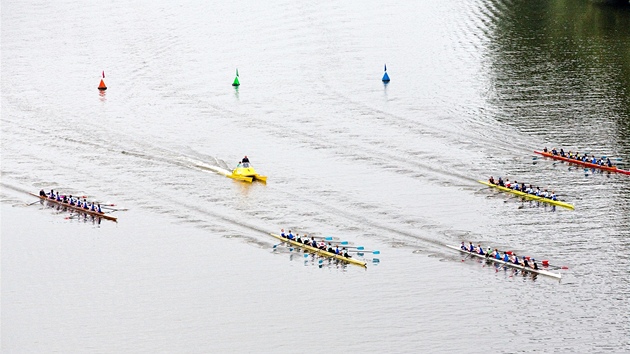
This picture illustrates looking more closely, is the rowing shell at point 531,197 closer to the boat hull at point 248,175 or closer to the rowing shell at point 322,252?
the boat hull at point 248,175

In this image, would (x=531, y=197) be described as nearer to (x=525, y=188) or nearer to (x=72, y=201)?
(x=525, y=188)

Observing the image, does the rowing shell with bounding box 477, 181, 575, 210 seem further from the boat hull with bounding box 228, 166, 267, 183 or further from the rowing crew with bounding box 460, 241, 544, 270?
the boat hull with bounding box 228, 166, 267, 183

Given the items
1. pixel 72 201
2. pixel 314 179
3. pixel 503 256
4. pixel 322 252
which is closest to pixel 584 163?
pixel 503 256

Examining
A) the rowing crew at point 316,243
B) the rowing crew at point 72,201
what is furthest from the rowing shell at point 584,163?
the rowing crew at point 72,201

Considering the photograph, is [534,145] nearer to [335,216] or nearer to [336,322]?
[335,216]

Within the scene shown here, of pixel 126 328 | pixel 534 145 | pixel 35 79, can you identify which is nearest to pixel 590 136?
pixel 534 145

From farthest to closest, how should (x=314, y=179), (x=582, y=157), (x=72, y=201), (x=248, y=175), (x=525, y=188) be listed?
1. (x=582, y=157)
2. (x=248, y=175)
3. (x=314, y=179)
4. (x=72, y=201)
5. (x=525, y=188)

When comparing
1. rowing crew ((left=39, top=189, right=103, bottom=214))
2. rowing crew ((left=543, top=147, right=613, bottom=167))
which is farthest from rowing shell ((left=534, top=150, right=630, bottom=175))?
rowing crew ((left=39, top=189, right=103, bottom=214))
